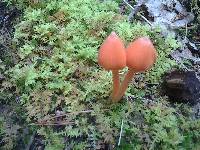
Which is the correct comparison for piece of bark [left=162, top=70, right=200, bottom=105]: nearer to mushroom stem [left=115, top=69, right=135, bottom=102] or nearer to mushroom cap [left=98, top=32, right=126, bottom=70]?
mushroom stem [left=115, top=69, right=135, bottom=102]

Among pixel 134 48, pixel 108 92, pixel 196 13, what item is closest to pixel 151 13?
pixel 196 13

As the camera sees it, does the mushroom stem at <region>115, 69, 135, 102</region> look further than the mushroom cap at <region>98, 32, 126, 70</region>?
Yes

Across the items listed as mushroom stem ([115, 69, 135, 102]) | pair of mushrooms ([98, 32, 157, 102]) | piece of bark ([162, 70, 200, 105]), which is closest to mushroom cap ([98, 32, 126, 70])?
pair of mushrooms ([98, 32, 157, 102])

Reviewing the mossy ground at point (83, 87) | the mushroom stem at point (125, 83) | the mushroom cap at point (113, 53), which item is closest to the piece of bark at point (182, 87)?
the mossy ground at point (83, 87)

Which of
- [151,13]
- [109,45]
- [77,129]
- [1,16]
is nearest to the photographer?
[109,45]

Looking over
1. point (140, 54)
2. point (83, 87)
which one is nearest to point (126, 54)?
point (140, 54)

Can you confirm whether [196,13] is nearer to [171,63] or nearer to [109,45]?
[171,63]

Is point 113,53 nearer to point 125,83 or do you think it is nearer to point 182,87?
point 125,83
